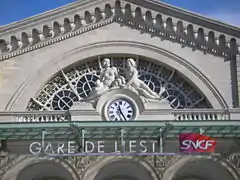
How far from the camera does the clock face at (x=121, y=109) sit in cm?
2578

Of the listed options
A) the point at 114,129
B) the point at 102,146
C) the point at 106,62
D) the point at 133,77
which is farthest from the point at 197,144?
the point at 106,62

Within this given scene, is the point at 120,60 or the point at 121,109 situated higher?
the point at 120,60

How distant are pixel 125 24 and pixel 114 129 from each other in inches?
206

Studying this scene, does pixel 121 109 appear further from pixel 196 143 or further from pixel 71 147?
pixel 196 143

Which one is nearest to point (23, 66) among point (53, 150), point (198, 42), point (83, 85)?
point (83, 85)

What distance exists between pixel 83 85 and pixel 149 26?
361 cm

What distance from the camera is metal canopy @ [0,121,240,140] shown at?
2414 centimetres

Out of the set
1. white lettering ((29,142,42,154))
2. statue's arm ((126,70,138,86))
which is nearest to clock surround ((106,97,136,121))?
statue's arm ((126,70,138,86))

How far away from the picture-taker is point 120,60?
89.8ft

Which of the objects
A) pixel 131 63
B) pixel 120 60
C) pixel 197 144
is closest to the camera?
pixel 197 144

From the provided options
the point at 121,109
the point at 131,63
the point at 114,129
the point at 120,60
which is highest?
the point at 120,60

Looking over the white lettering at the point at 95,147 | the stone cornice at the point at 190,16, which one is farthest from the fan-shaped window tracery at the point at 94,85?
the white lettering at the point at 95,147

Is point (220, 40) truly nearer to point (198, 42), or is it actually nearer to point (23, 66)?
point (198, 42)

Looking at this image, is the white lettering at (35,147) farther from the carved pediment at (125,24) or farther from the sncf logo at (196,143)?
the sncf logo at (196,143)
